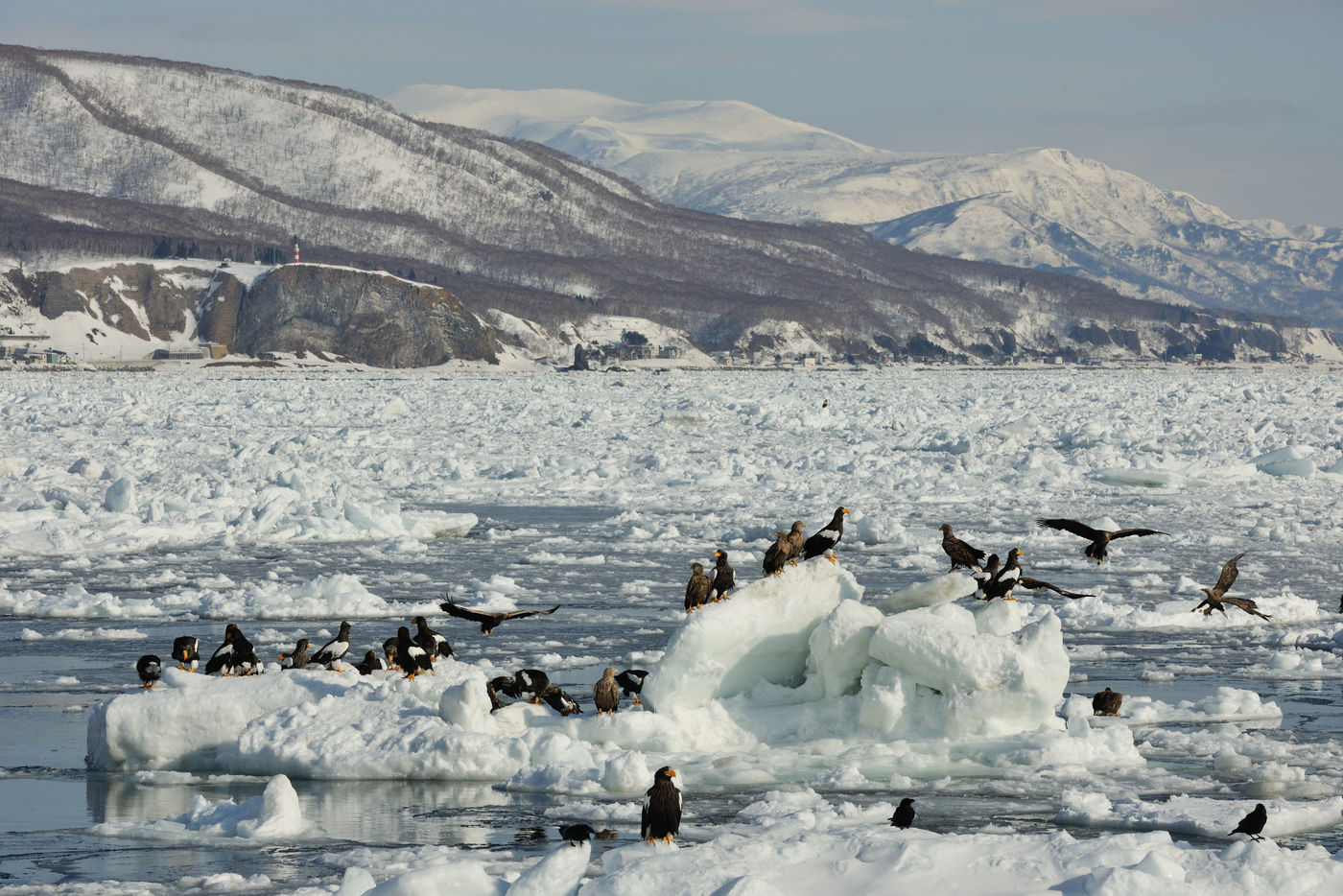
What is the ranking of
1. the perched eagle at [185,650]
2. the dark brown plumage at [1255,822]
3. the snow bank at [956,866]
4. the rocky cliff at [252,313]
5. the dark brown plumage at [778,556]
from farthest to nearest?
the rocky cliff at [252,313] < the perched eagle at [185,650] < the dark brown plumage at [778,556] < the dark brown plumage at [1255,822] < the snow bank at [956,866]

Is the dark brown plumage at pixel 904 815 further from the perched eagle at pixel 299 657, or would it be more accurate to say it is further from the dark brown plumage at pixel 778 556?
the perched eagle at pixel 299 657

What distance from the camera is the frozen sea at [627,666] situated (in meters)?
8.80

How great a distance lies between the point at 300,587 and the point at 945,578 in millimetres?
8595

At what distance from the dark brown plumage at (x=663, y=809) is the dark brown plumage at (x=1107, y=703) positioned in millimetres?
5165

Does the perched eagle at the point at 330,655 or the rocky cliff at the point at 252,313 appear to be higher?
the rocky cliff at the point at 252,313

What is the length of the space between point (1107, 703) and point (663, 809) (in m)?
5.38

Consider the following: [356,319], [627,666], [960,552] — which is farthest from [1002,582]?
[356,319]

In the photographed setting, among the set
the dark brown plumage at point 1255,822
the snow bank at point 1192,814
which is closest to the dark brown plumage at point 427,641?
the snow bank at point 1192,814

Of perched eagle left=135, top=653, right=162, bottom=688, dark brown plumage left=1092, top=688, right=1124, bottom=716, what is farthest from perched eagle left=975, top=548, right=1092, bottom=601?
perched eagle left=135, top=653, right=162, bottom=688

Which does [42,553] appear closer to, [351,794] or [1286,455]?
[351,794]

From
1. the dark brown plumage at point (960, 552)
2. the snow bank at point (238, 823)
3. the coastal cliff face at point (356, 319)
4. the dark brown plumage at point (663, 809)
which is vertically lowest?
the snow bank at point (238, 823)

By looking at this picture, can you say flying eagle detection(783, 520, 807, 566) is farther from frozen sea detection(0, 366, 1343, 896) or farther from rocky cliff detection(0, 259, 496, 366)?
rocky cliff detection(0, 259, 496, 366)

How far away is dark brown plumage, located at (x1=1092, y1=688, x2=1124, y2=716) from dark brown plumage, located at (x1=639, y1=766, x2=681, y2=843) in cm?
516

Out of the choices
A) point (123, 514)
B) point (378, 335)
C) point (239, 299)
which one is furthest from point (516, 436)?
point (239, 299)
